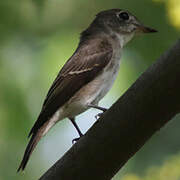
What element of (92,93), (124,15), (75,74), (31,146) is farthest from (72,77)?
(124,15)

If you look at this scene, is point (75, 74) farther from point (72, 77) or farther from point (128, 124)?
point (128, 124)

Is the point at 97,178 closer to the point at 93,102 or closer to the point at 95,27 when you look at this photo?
the point at 93,102

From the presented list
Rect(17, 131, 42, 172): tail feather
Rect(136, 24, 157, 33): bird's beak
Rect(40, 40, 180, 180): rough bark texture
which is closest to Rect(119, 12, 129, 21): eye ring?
Rect(136, 24, 157, 33): bird's beak

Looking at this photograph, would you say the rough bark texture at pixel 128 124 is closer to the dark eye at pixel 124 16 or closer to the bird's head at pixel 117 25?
the bird's head at pixel 117 25

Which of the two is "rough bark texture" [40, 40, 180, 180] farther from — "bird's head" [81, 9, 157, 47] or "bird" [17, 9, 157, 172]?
"bird's head" [81, 9, 157, 47]

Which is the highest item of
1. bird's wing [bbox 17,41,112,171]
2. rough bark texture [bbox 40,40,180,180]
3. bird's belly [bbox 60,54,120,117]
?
rough bark texture [bbox 40,40,180,180]
